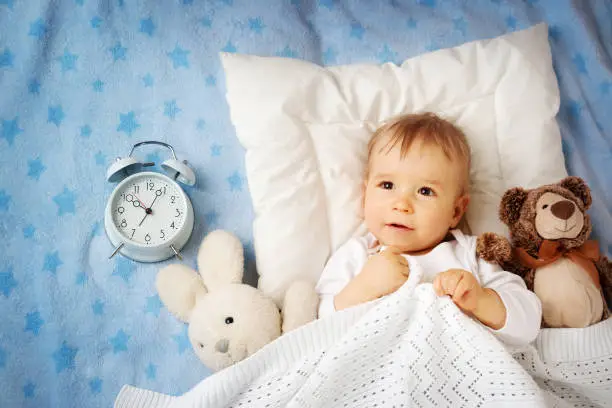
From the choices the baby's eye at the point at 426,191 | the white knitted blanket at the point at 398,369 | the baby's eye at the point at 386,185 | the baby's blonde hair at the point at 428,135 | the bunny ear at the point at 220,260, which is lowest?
the white knitted blanket at the point at 398,369

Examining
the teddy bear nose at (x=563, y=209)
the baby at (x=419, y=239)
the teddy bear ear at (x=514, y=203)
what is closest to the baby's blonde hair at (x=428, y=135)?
the baby at (x=419, y=239)

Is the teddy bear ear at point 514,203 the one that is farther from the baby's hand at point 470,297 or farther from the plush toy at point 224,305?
the plush toy at point 224,305

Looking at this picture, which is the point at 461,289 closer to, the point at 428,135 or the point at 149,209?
the point at 428,135

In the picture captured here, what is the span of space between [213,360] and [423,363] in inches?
15.3

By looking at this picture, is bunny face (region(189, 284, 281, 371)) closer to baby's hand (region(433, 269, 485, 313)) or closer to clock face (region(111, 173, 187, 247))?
clock face (region(111, 173, 187, 247))

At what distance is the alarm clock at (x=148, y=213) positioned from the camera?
3.92 feet

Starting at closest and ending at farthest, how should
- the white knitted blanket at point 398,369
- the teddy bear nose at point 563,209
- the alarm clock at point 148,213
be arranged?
the white knitted blanket at point 398,369 < the teddy bear nose at point 563,209 < the alarm clock at point 148,213

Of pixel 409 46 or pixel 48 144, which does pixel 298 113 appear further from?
pixel 48 144

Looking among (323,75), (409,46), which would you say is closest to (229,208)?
(323,75)

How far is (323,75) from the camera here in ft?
4.42

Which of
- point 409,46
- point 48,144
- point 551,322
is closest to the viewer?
point 551,322

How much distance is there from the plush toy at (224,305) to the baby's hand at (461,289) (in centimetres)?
27

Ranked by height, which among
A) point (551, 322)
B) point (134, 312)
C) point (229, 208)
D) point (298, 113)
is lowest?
point (551, 322)

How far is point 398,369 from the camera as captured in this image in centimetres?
101
